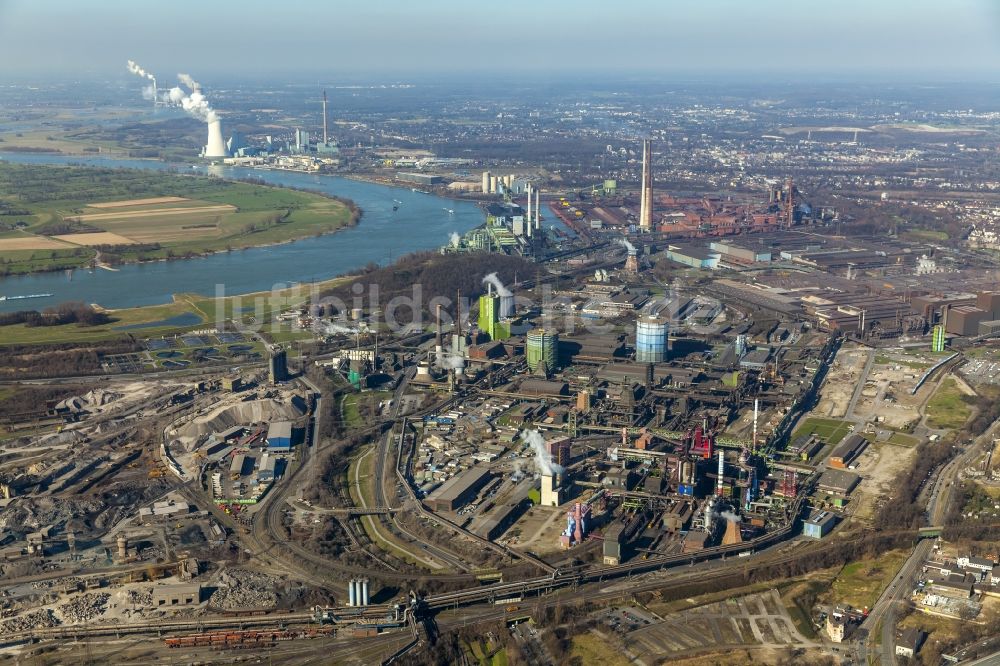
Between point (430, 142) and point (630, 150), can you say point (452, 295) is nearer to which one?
point (630, 150)

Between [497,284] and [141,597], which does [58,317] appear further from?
[141,597]

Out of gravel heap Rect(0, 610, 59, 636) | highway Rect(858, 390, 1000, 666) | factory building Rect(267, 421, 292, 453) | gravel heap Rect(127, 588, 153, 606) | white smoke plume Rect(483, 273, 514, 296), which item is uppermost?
white smoke plume Rect(483, 273, 514, 296)

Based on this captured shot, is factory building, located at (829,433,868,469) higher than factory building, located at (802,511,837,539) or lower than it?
higher

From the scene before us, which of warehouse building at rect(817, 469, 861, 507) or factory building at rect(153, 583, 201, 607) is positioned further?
warehouse building at rect(817, 469, 861, 507)

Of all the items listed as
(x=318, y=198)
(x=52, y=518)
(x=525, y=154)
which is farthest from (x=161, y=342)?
(x=525, y=154)

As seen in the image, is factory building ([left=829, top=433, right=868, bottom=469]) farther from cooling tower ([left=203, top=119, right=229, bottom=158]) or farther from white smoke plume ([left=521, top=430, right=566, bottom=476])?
cooling tower ([left=203, top=119, right=229, bottom=158])

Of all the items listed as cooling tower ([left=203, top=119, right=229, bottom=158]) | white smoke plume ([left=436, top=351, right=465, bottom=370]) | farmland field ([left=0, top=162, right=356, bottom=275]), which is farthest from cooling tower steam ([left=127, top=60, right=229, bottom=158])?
white smoke plume ([left=436, top=351, right=465, bottom=370])

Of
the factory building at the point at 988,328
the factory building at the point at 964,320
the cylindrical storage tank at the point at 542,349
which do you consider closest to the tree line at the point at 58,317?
the cylindrical storage tank at the point at 542,349
